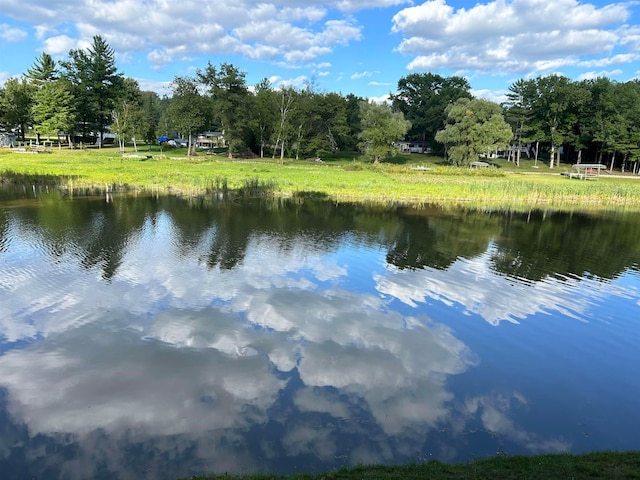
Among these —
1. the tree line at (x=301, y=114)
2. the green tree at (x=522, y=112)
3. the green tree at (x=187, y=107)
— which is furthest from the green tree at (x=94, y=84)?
the green tree at (x=522, y=112)

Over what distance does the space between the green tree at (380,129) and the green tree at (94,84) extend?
48.8 m

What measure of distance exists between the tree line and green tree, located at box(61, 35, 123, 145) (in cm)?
19

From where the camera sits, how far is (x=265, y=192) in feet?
135

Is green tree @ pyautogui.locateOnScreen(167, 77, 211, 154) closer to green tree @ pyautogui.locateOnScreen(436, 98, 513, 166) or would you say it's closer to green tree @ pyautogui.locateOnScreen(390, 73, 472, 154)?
green tree @ pyautogui.locateOnScreen(436, 98, 513, 166)

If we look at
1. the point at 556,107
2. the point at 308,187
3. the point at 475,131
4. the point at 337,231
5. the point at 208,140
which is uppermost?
the point at 556,107

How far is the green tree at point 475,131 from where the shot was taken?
→ 69.2 m

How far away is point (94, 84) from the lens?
3270 inches

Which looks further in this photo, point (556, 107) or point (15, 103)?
point (556, 107)

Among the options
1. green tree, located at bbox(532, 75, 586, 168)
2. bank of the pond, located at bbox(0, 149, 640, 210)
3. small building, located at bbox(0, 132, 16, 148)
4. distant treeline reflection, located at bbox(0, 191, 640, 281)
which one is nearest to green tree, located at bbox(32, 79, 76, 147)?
small building, located at bbox(0, 132, 16, 148)

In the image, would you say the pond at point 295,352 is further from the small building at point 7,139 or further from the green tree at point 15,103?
the small building at point 7,139

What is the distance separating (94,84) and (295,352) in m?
89.3

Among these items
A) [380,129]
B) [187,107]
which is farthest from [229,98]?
[380,129]

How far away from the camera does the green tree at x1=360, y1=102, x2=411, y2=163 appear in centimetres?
7125

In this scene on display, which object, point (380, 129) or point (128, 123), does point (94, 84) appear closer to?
point (128, 123)
